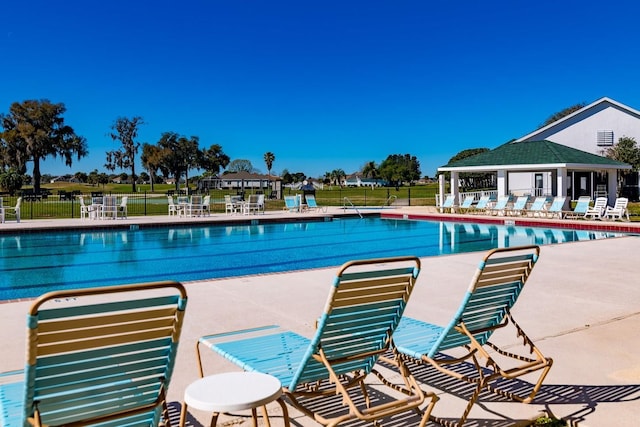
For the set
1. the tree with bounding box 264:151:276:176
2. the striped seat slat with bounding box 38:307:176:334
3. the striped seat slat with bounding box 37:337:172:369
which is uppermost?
the tree with bounding box 264:151:276:176

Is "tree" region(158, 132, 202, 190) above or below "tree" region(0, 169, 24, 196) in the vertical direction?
above

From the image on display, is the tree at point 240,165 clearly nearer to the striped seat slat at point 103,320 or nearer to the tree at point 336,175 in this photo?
the tree at point 336,175

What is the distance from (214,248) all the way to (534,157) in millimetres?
15477

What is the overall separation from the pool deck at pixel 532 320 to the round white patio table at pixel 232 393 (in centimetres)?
81

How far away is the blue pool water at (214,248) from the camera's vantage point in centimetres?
1030

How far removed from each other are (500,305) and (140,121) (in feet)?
242

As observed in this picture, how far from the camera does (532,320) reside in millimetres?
5289

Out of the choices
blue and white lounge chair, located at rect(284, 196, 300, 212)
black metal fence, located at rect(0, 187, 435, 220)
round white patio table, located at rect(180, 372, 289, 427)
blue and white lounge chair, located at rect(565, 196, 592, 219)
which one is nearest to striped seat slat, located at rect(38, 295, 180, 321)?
round white patio table, located at rect(180, 372, 289, 427)

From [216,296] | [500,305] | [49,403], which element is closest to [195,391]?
[49,403]

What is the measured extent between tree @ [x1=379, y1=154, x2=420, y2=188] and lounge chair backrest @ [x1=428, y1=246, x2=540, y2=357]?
94.2 m

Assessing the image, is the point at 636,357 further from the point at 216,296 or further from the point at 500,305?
the point at 216,296

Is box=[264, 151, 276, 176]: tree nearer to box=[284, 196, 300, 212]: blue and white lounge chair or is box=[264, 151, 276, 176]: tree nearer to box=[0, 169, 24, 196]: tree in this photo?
box=[0, 169, 24, 196]: tree

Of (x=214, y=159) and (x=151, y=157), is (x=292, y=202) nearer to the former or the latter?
(x=151, y=157)

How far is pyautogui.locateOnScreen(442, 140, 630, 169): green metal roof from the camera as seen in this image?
22.7 metres
